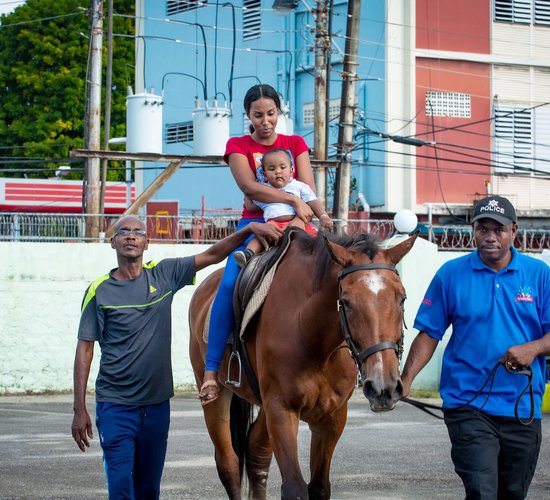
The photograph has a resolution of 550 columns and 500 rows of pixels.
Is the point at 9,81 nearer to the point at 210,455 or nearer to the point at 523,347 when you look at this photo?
the point at 210,455

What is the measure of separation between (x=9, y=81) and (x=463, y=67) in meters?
26.5

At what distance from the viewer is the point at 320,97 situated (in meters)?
21.9

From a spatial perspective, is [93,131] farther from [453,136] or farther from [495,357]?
[495,357]

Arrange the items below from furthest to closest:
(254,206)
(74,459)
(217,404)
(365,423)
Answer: (365,423) → (74,459) → (217,404) → (254,206)

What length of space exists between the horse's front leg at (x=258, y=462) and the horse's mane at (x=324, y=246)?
1.98 m

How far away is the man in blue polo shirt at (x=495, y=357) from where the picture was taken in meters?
5.77

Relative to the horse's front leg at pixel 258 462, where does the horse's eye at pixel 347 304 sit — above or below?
above

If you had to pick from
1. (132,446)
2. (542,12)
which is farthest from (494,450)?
(542,12)

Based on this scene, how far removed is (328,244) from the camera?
5.97 metres

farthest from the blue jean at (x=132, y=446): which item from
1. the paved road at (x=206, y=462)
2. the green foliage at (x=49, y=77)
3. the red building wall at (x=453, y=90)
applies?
the green foliage at (x=49, y=77)

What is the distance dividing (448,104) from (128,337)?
28.1m

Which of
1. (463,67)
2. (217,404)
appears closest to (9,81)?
(463,67)

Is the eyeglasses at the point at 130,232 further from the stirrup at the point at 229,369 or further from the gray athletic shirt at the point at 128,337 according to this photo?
the stirrup at the point at 229,369

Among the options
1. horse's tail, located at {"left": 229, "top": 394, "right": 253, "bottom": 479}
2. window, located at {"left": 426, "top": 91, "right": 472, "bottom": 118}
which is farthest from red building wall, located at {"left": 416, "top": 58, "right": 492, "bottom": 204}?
horse's tail, located at {"left": 229, "top": 394, "right": 253, "bottom": 479}
